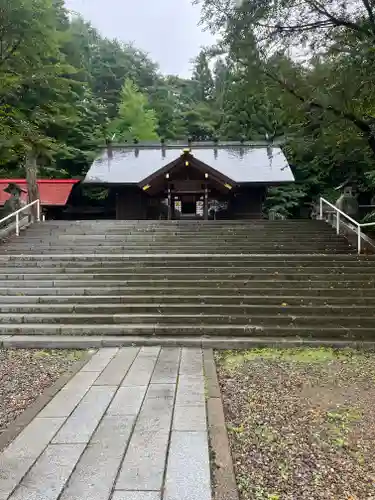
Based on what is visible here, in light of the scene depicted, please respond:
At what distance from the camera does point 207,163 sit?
712 inches

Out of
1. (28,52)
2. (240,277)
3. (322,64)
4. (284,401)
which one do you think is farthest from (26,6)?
(284,401)

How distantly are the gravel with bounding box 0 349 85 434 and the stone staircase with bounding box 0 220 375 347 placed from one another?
0.59 metres

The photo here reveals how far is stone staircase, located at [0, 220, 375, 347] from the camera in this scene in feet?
20.3

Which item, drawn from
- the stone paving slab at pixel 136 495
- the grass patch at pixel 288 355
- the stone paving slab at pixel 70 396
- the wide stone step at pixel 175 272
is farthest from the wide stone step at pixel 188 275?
the stone paving slab at pixel 136 495

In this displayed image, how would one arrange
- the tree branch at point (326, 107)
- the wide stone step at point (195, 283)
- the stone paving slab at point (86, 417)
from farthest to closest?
1. the wide stone step at point (195, 283)
2. the tree branch at point (326, 107)
3. the stone paving slab at point (86, 417)

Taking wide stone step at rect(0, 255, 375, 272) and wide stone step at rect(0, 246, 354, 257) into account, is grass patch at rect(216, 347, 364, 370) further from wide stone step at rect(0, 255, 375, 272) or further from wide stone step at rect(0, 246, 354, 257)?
wide stone step at rect(0, 246, 354, 257)

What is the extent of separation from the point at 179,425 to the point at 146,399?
0.67 metres

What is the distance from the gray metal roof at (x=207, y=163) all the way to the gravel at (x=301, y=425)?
39.9 feet

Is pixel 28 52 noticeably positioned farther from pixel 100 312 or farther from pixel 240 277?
pixel 240 277

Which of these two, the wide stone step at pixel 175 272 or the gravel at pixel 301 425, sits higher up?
the wide stone step at pixel 175 272

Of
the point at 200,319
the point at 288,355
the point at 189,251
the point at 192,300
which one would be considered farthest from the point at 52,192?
the point at 288,355

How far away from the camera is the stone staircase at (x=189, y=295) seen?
6.19 metres

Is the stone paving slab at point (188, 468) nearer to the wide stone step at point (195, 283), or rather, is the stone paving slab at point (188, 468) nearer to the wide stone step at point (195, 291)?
the wide stone step at point (195, 291)

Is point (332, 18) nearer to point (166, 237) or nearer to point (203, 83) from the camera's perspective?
point (166, 237)
